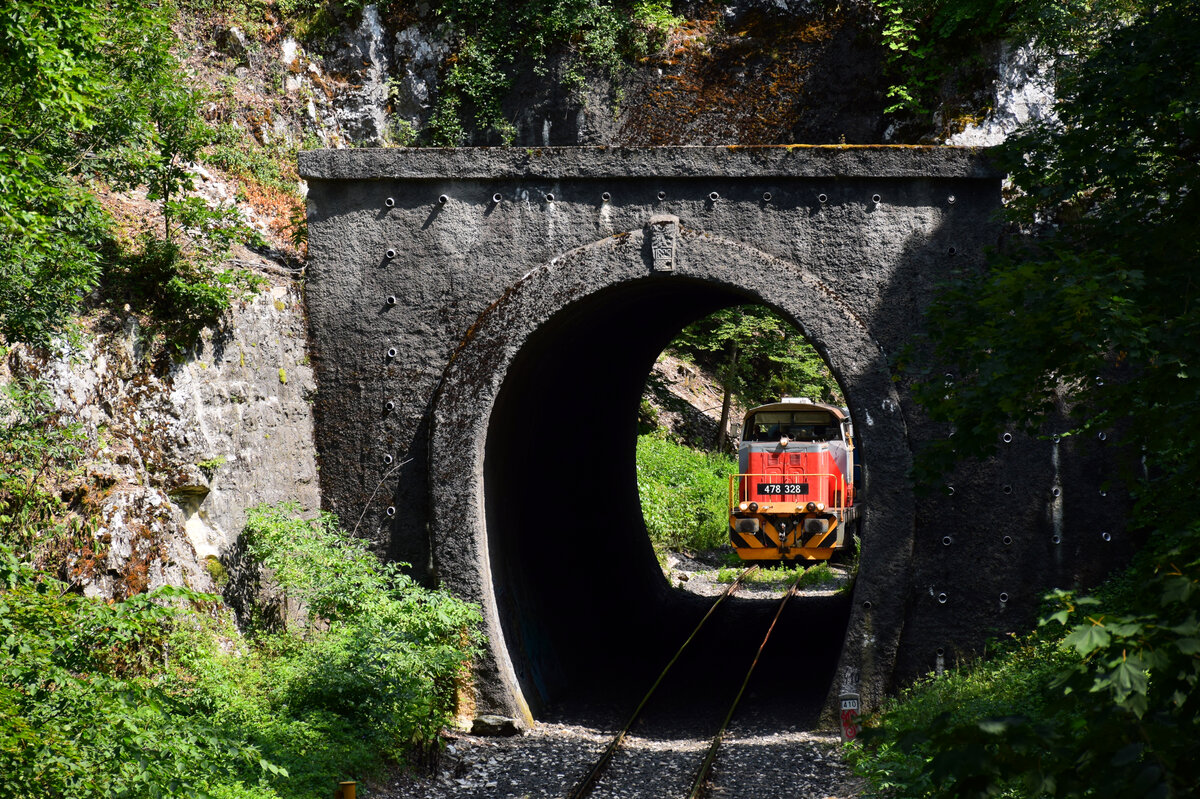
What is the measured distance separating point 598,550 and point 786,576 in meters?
5.79

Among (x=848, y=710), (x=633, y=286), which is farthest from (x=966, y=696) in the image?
(x=633, y=286)

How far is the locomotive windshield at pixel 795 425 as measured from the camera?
18.5 m

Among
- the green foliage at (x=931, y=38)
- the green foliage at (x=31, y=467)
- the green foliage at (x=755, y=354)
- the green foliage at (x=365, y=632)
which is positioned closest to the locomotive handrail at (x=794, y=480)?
the green foliage at (x=931, y=38)

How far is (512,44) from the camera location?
17.4 metres

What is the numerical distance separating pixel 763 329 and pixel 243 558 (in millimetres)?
18315

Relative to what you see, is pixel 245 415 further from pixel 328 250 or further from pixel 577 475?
pixel 577 475

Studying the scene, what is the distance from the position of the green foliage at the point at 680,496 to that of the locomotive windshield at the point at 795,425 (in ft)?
8.42

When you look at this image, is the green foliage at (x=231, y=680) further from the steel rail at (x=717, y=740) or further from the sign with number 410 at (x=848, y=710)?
the sign with number 410 at (x=848, y=710)

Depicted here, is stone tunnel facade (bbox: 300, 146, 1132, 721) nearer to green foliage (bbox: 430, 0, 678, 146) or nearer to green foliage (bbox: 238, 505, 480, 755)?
green foliage (bbox: 238, 505, 480, 755)

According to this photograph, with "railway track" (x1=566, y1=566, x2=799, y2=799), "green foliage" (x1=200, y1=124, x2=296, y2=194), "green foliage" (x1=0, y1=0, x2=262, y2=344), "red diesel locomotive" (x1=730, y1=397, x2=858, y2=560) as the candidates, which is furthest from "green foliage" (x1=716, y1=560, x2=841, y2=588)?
"green foliage" (x1=0, y1=0, x2=262, y2=344)

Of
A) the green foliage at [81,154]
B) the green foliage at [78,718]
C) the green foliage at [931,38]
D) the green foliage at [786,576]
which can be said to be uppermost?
the green foliage at [931,38]

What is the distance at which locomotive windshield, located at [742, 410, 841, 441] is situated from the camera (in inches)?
729

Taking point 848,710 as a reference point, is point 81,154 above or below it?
above

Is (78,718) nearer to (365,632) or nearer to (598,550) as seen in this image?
(365,632)
